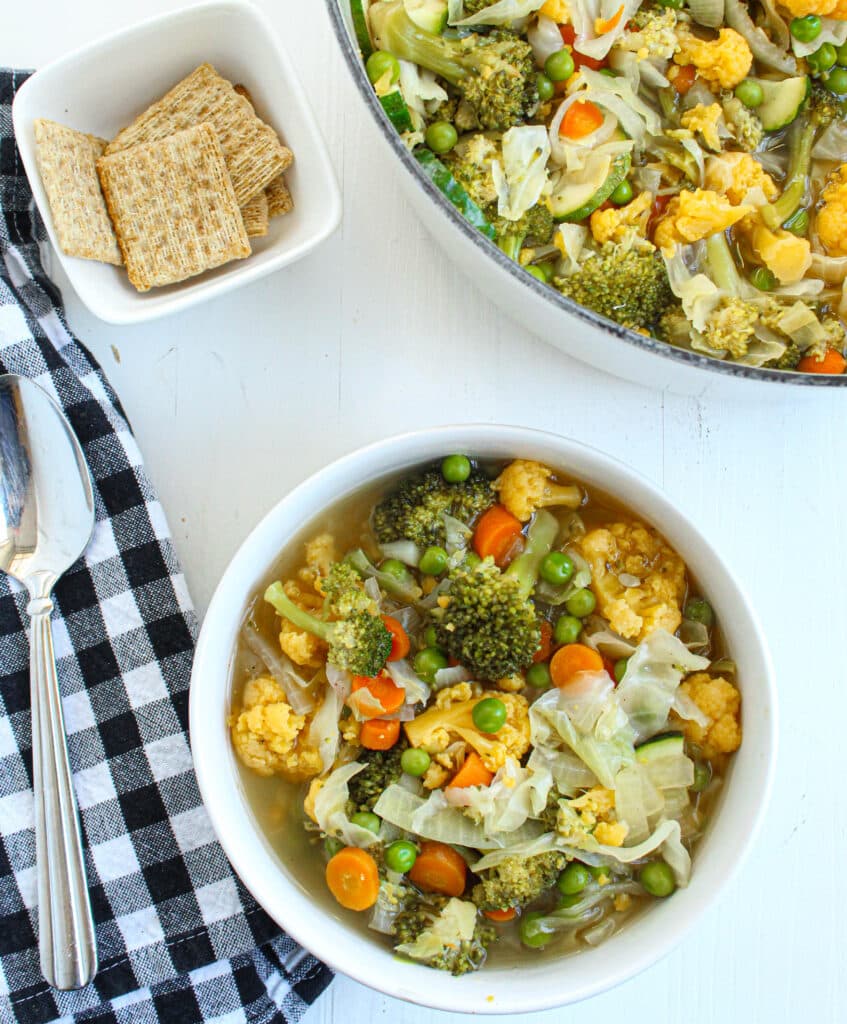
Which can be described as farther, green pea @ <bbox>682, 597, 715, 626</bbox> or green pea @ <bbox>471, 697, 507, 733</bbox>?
green pea @ <bbox>682, 597, 715, 626</bbox>

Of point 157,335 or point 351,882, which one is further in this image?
point 157,335

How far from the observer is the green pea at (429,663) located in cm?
226

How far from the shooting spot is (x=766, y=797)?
81.8 inches

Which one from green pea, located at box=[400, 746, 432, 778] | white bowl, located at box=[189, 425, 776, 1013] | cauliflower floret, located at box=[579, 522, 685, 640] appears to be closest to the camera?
white bowl, located at box=[189, 425, 776, 1013]

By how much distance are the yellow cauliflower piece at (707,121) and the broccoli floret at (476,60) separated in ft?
1.24

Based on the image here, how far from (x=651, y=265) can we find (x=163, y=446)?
125cm

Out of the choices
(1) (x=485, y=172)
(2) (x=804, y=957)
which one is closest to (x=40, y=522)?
(1) (x=485, y=172)

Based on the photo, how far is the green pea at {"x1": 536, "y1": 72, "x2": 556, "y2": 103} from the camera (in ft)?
7.50

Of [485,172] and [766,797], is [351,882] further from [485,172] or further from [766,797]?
[485,172]

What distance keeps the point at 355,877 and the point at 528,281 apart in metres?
1.28

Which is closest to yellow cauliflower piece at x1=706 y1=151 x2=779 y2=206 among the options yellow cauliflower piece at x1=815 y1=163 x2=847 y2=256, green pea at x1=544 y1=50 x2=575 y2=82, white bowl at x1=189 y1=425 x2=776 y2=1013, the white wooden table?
yellow cauliflower piece at x1=815 y1=163 x2=847 y2=256

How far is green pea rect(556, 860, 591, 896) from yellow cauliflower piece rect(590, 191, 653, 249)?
4.53 feet

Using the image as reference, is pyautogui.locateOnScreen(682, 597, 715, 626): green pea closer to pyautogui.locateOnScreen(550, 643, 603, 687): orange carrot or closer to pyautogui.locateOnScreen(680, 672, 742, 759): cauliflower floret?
pyautogui.locateOnScreen(680, 672, 742, 759): cauliflower floret

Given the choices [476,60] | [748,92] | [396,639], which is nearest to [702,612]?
[396,639]
